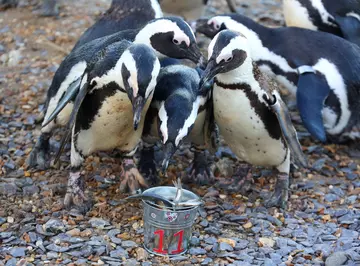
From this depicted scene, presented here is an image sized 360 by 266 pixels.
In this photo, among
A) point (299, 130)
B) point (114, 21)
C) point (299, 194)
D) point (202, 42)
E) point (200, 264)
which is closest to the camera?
point (200, 264)

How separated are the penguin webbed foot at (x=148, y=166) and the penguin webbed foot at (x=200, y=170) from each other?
0.21 m

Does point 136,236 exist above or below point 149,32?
below

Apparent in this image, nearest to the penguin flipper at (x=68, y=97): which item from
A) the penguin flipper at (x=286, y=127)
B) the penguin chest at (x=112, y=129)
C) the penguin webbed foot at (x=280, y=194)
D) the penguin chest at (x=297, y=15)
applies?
the penguin chest at (x=112, y=129)

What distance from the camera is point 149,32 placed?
390 cm

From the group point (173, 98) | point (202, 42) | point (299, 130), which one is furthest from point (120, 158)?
point (202, 42)

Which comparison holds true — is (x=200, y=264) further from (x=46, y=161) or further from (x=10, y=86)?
(x=10, y=86)

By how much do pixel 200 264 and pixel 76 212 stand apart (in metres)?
0.76

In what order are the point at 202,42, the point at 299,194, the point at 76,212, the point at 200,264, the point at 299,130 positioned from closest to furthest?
the point at 200,264 → the point at 76,212 → the point at 299,194 → the point at 299,130 → the point at 202,42

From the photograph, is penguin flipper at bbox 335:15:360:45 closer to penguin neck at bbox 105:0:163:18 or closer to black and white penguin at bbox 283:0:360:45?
black and white penguin at bbox 283:0:360:45

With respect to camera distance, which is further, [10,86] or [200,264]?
[10,86]

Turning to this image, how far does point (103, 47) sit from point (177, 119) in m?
0.74

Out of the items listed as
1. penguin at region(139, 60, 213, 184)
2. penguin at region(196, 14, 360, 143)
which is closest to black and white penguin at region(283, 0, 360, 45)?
penguin at region(196, 14, 360, 143)

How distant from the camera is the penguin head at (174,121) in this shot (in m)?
3.40

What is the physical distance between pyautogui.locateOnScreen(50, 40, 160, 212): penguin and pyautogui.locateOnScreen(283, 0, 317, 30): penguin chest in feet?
6.87
